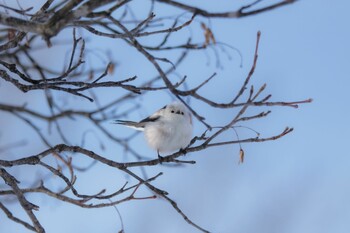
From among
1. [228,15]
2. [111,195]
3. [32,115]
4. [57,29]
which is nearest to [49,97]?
[32,115]

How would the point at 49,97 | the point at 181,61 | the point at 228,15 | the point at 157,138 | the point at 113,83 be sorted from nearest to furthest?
the point at 228,15 → the point at 113,83 → the point at 181,61 → the point at 157,138 → the point at 49,97

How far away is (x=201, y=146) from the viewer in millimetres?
2492

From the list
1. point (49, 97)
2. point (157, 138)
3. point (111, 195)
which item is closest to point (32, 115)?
point (49, 97)

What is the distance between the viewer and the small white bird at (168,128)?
4.05 meters

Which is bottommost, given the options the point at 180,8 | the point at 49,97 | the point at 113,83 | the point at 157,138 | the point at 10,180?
the point at 180,8

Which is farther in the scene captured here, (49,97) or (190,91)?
(49,97)

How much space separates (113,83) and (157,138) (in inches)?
60.2

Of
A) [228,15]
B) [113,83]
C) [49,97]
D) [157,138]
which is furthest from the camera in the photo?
[49,97]

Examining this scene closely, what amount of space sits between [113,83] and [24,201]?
29.3 inches

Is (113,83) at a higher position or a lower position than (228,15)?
higher

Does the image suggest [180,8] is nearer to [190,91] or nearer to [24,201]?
[190,91]

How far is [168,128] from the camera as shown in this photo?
4.16 m

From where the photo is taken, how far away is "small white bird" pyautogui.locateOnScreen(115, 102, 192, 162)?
4.05 m

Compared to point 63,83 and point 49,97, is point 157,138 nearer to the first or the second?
point 49,97
